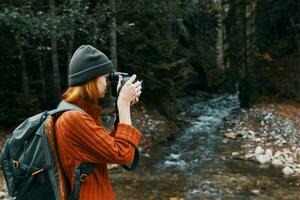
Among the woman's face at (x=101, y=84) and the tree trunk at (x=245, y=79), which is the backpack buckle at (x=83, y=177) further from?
the tree trunk at (x=245, y=79)

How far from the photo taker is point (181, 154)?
40.9ft

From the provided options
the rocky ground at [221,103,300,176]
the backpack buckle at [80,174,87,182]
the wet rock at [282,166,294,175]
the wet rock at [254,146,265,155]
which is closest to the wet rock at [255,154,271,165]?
the rocky ground at [221,103,300,176]

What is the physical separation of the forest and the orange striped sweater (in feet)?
21.5

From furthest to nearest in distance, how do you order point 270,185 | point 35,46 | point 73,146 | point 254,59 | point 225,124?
point 254,59 < point 225,124 < point 35,46 < point 270,185 < point 73,146

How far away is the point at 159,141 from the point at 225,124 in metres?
3.75

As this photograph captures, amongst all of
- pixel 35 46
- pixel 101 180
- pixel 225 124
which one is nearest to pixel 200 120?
pixel 225 124

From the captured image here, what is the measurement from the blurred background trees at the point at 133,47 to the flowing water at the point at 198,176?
287 cm

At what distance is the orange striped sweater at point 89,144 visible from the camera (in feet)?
7.77

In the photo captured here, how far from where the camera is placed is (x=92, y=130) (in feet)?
7.80

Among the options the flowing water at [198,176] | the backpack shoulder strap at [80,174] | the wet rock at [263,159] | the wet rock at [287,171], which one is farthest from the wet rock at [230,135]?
the backpack shoulder strap at [80,174]

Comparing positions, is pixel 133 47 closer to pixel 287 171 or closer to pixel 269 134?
pixel 269 134

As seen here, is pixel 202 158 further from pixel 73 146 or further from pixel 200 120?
pixel 73 146

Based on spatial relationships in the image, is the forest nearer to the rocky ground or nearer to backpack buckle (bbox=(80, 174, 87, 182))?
the rocky ground

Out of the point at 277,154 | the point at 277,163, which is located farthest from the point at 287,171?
the point at 277,154
